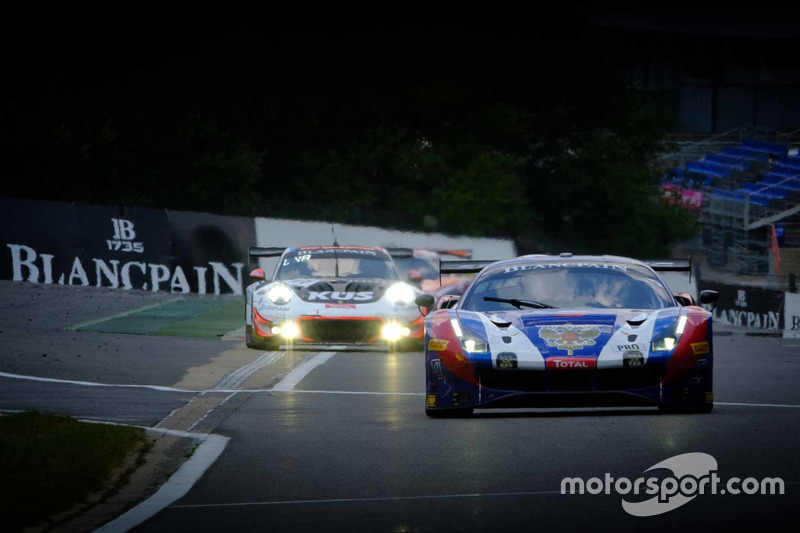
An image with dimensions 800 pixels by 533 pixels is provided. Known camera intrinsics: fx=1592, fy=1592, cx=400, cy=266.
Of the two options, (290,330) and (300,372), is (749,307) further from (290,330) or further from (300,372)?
(300,372)

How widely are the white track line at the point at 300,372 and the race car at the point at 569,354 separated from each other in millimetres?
3991

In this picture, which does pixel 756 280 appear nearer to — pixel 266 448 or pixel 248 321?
pixel 248 321

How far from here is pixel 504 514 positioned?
25.4 feet

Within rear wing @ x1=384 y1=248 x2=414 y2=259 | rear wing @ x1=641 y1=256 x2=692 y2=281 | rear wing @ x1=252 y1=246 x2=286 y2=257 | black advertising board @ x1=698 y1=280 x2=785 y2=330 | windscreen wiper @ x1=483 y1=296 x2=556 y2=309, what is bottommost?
black advertising board @ x1=698 y1=280 x2=785 y2=330

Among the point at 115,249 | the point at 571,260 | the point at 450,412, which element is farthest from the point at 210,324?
the point at 450,412

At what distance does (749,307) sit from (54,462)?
23605 millimetres

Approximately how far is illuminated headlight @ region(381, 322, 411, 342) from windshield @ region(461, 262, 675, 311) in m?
7.49

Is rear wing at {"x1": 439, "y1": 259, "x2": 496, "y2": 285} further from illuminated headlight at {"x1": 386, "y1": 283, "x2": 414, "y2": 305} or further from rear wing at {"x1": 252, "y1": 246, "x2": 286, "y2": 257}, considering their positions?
rear wing at {"x1": 252, "y1": 246, "x2": 286, "y2": 257}

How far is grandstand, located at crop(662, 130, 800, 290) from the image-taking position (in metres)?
56.2

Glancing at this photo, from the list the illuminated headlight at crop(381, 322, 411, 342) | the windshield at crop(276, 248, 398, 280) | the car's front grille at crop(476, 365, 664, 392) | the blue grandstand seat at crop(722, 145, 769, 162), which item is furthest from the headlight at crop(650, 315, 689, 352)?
the blue grandstand seat at crop(722, 145, 769, 162)

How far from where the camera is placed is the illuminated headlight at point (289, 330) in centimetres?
1966

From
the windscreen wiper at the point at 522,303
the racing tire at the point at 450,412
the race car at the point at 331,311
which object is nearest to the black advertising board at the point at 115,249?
the race car at the point at 331,311

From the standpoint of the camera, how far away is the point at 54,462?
9633mm

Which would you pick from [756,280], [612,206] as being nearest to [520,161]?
[612,206]
